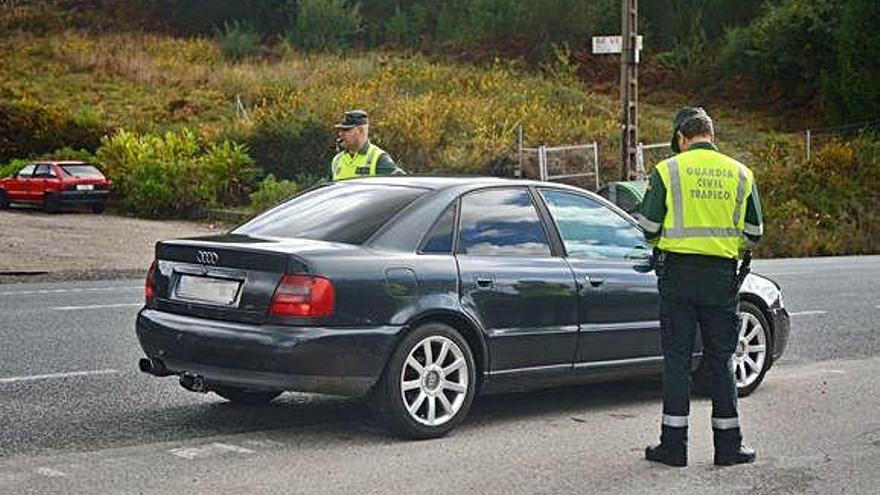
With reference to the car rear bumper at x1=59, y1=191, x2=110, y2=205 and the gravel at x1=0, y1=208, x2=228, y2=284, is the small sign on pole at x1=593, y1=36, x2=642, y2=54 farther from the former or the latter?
the car rear bumper at x1=59, y1=191, x2=110, y2=205

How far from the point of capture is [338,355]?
737 centimetres

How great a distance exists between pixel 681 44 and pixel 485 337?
153 feet

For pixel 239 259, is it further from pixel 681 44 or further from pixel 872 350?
pixel 681 44

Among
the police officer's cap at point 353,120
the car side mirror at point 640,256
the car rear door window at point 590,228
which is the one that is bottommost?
the car side mirror at point 640,256

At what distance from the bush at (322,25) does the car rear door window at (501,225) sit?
46.6 m

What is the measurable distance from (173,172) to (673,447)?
2577 centimetres

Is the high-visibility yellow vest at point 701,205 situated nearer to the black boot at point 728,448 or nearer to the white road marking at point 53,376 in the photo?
the black boot at point 728,448

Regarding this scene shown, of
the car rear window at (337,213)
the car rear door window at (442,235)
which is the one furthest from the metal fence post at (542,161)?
the car rear door window at (442,235)

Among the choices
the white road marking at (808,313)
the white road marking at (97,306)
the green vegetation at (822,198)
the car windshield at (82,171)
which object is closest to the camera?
the white road marking at (97,306)

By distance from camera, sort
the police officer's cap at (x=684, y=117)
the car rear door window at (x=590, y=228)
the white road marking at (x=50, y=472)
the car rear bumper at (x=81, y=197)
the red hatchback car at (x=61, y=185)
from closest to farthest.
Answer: the white road marking at (x=50, y=472) < the police officer's cap at (x=684, y=117) < the car rear door window at (x=590, y=228) < the car rear bumper at (x=81, y=197) < the red hatchback car at (x=61, y=185)

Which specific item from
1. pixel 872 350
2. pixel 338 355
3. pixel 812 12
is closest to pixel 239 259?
pixel 338 355

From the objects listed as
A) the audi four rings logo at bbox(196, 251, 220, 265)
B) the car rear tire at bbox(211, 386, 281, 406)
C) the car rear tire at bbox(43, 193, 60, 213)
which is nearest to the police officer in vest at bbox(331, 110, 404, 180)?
the car rear tire at bbox(211, 386, 281, 406)

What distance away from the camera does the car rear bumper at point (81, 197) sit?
31984 mm

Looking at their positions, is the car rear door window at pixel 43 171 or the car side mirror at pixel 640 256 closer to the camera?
the car side mirror at pixel 640 256
